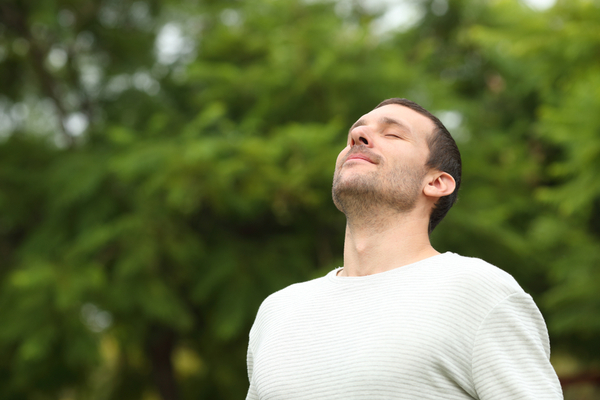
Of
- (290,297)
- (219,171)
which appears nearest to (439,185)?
(290,297)

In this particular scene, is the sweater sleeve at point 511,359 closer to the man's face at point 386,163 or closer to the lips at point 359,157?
the man's face at point 386,163

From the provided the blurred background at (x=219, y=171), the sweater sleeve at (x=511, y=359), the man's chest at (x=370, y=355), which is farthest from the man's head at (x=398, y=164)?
the blurred background at (x=219, y=171)

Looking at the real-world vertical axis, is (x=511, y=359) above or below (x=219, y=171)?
above

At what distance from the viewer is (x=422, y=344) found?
1.45 meters

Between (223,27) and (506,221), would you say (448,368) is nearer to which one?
(506,221)

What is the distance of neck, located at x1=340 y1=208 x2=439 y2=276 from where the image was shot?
1788 mm

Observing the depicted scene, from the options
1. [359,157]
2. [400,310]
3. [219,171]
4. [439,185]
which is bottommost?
[219,171]

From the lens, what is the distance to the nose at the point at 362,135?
1.90m

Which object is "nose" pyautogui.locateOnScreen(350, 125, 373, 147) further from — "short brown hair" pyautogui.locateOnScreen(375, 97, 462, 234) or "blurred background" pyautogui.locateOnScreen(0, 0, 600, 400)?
"blurred background" pyautogui.locateOnScreen(0, 0, 600, 400)

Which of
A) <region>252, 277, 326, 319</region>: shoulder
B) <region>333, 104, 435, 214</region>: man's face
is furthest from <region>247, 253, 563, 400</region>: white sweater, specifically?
<region>333, 104, 435, 214</region>: man's face

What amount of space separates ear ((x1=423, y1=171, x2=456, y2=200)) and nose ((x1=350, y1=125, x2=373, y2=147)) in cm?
22

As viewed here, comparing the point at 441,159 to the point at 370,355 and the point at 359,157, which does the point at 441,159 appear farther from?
the point at 370,355

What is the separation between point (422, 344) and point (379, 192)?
51 cm

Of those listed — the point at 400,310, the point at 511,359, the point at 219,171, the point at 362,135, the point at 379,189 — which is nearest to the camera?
the point at 511,359
